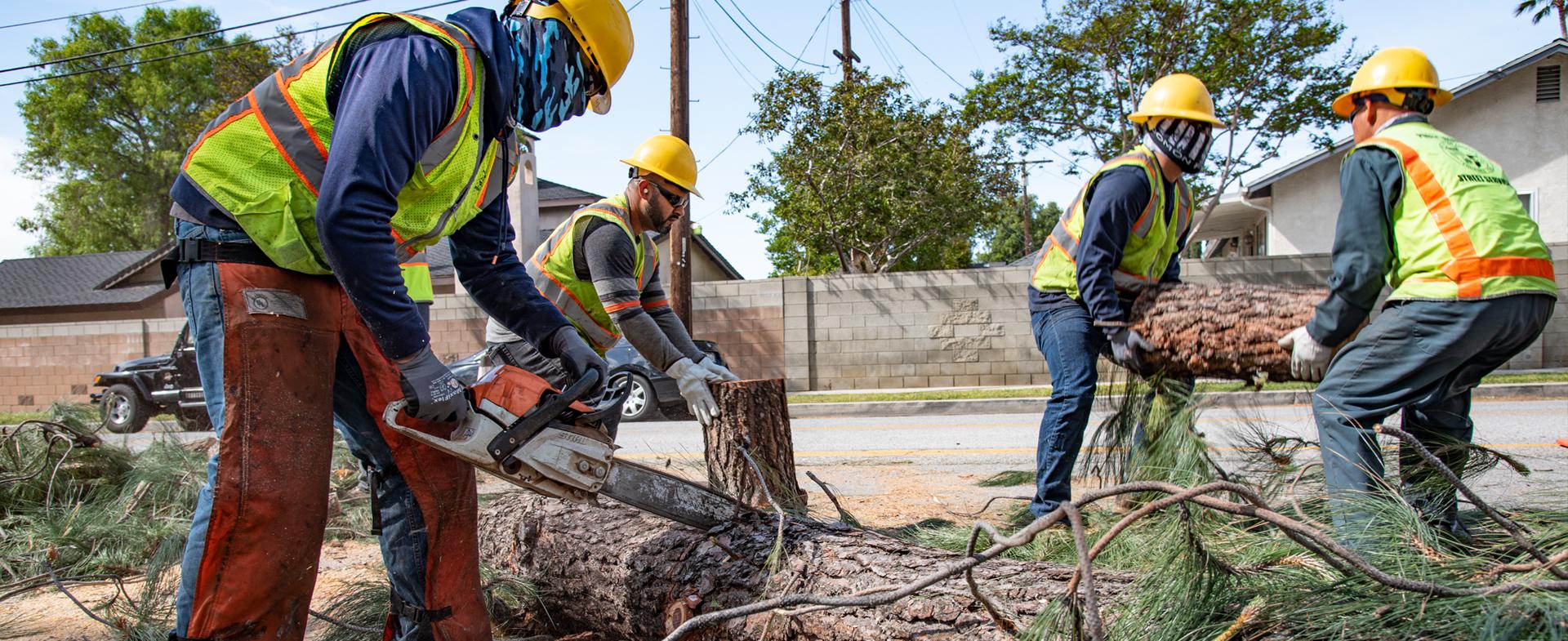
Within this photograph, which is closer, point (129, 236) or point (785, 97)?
point (785, 97)

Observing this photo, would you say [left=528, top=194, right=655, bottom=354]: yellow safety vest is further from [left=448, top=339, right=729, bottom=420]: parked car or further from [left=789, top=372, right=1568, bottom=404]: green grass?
[left=789, top=372, right=1568, bottom=404]: green grass

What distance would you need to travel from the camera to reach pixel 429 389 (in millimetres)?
1768

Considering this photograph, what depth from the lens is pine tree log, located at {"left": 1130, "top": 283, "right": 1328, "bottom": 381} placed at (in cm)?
264

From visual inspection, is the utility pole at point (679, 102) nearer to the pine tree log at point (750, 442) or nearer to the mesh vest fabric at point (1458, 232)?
the pine tree log at point (750, 442)

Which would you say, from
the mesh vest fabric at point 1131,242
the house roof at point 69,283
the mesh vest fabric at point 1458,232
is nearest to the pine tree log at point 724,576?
the mesh vest fabric at point 1458,232

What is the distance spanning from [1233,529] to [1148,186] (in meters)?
1.79

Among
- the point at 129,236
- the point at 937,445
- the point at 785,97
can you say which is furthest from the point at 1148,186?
the point at 129,236

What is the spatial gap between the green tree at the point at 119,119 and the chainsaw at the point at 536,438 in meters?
33.4

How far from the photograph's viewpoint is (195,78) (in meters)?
31.6

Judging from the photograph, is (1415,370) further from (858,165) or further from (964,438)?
(858,165)

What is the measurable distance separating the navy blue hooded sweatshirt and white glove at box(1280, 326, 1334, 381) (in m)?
2.20

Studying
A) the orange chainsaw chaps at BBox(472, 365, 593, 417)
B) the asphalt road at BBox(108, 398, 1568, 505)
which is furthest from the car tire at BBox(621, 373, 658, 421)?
the orange chainsaw chaps at BBox(472, 365, 593, 417)

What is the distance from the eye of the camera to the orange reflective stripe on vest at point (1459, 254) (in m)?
2.26

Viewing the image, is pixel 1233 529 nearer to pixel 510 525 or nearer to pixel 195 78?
pixel 510 525
